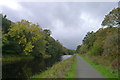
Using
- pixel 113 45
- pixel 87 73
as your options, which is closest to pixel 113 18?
pixel 113 45

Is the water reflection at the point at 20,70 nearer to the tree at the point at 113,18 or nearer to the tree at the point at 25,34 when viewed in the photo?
the tree at the point at 113,18

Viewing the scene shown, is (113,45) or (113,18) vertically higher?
(113,18)

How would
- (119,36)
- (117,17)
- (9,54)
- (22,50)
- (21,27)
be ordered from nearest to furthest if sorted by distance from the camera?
(119,36) < (117,17) < (9,54) < (21,27) < (22,50)

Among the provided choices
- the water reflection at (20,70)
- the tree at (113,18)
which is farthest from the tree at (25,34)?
the tree at (113,18)

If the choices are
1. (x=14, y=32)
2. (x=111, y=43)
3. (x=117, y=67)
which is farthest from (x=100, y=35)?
(x=14, y=32)

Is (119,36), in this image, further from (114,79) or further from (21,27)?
Answer: (21,27)

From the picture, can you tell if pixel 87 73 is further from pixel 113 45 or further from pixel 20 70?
pixel 20 70

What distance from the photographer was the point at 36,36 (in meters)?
37.0

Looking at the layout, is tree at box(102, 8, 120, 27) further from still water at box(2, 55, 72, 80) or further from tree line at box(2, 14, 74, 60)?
tree line at box(2, 14, 74, 60)

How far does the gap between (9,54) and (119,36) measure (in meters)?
28.6

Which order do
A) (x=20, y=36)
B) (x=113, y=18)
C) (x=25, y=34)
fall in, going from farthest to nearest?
(x=25, y=34), (x=20, y=36), (x=113, y=18)

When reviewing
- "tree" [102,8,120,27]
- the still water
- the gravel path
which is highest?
"tree" [102,8,120,27]

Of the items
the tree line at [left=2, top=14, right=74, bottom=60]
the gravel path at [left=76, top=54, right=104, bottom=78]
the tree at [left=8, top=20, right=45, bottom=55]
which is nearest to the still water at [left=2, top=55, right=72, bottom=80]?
the gravel path at [left=76, top=54, right=104, bottom=78]

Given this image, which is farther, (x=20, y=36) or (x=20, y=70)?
(x=20, y=36)
